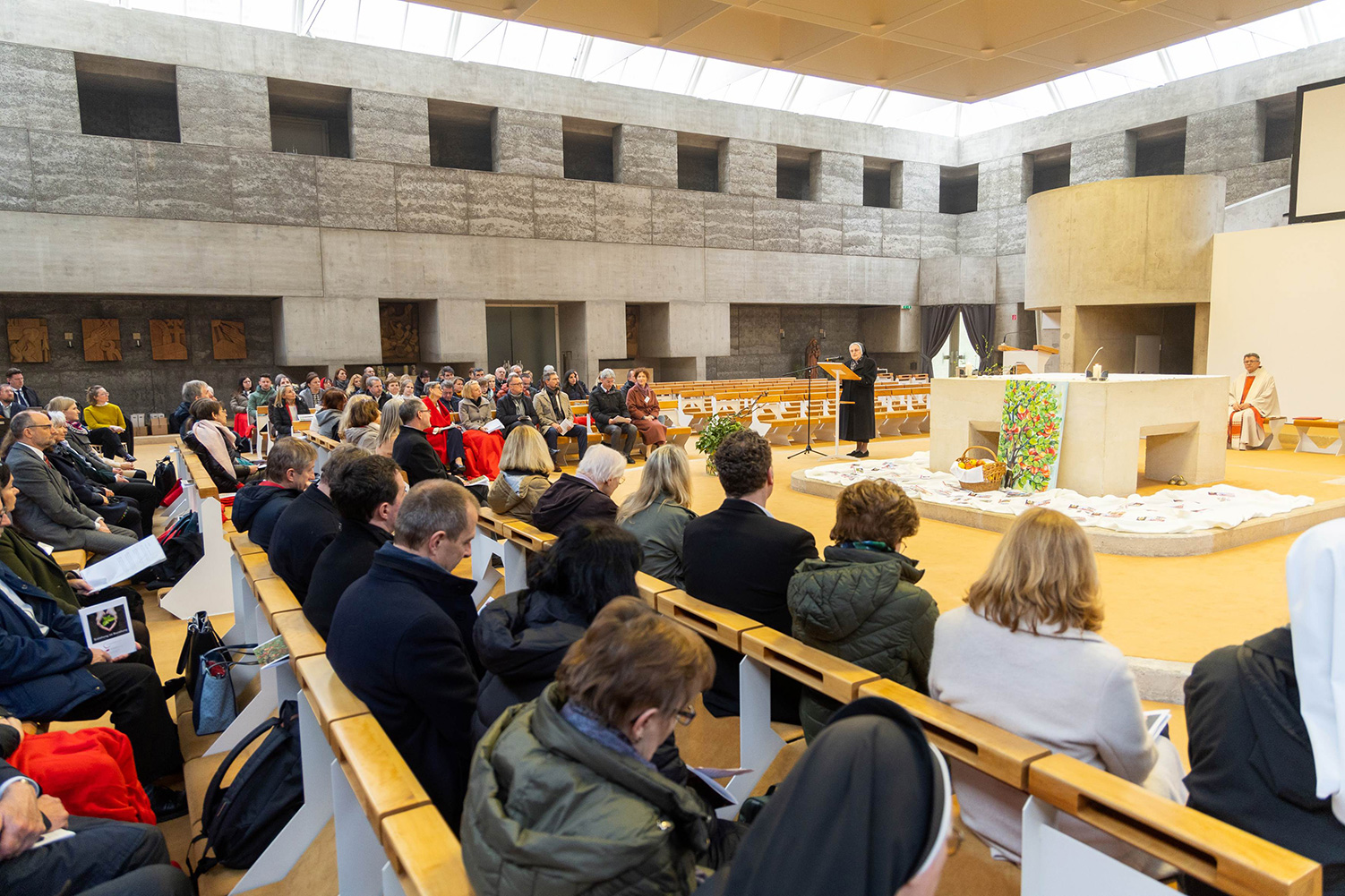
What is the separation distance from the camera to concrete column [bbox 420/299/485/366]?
634 inches

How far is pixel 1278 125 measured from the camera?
55.5 feet

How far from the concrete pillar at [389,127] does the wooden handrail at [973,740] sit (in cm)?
1595

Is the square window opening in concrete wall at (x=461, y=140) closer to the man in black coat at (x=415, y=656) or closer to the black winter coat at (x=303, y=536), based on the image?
the black winter coat at (x=303, y=536)

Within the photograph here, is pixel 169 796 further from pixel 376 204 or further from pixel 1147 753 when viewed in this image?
pixel 376 204

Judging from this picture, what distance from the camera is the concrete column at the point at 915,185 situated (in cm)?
2147

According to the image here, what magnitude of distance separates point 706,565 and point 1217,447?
662 cm

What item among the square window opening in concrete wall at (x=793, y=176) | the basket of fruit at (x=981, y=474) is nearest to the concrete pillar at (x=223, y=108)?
the square window opening in concrete wall at (x=793, y=176)

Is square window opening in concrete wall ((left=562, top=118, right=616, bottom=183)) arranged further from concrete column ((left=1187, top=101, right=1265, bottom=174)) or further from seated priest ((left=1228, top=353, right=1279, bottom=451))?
seated priest ((left=1228, top=353, right=1279, bottom=451))

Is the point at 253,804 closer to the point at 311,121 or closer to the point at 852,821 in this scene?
the point at 852,821

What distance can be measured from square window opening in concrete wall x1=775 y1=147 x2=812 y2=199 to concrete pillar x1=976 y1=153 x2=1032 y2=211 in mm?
4440

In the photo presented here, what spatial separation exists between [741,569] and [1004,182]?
2103cm

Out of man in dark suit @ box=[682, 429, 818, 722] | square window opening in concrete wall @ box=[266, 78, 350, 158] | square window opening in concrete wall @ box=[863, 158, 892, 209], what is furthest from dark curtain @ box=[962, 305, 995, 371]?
man in dark suit @ box=[682, 429, 818, 722]

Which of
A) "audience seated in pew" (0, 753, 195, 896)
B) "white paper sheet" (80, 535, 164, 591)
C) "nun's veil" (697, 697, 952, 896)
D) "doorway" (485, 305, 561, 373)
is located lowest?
"audience seated in pew" (0, 753, 195, 896)

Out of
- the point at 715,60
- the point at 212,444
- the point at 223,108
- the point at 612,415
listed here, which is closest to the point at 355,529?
the point at 212,444
